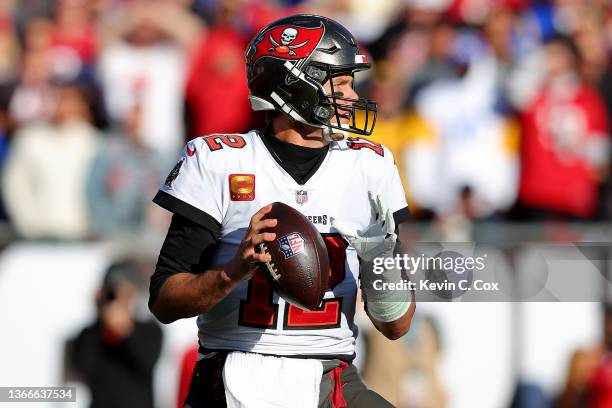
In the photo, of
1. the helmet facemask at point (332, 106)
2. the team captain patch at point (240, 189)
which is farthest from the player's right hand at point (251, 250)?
the helmet facemask at point (332, 106)

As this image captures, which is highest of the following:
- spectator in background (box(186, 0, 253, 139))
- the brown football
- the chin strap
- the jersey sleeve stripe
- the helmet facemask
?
spectator in background (box(186, 0, 253, 139))

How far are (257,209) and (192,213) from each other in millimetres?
220

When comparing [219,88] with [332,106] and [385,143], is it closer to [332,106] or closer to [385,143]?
[385,143]

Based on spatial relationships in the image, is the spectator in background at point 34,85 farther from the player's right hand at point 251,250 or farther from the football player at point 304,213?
the player's right hand at point 251,250

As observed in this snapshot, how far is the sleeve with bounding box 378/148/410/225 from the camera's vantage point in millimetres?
4312

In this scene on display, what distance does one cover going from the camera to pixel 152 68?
383 inches

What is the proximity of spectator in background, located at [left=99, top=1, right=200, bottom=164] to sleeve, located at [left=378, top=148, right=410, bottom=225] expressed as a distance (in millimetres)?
4777

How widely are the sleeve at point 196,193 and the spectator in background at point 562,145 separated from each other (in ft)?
17.7

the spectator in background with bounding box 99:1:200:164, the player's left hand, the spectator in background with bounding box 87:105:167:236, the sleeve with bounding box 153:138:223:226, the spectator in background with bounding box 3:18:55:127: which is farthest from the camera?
the spectator in background with bounding box 3:18:55:127

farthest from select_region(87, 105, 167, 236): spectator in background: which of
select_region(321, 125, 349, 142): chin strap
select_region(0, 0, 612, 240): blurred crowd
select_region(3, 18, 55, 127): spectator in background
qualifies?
select_region(321, 125, 349, 142): chin strap

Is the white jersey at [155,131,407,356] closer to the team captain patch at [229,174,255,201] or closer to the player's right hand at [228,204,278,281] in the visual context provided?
the team captain patch at [229,174,255,201]

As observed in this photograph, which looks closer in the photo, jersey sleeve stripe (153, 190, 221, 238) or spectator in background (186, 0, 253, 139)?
jersey sleeve stripe (153, 190, 221, 238)

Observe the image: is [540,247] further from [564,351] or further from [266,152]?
[266,152]

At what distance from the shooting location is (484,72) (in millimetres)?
9727
